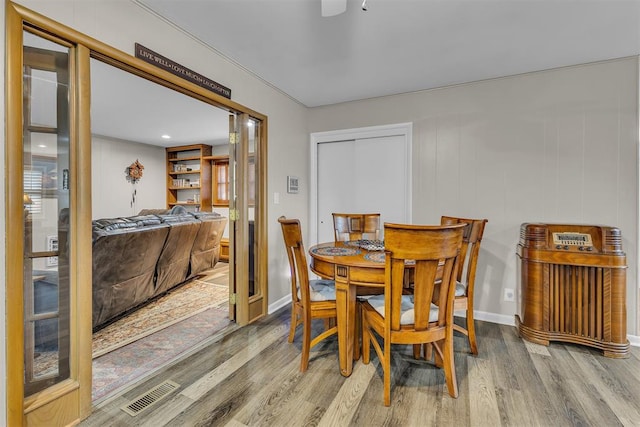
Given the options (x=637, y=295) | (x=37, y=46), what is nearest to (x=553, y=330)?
(x=637, y=295)

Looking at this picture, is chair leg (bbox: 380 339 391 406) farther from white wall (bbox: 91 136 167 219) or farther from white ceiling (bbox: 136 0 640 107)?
white wall (bbox: 91 136 167 219)

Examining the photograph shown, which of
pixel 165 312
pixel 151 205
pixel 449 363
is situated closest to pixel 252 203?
pixel 165 312

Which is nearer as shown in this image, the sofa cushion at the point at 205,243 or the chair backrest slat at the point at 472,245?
the chair backrest slat at the point at 472,245

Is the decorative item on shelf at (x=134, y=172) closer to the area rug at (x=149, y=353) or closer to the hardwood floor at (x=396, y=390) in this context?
the area rug at (x=149, y=353)

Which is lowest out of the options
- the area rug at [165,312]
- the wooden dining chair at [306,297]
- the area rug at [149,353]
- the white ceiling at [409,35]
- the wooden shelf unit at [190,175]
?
the area rug at [149,353]

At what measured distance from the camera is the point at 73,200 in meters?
1.54

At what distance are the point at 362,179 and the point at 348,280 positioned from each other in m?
1.88

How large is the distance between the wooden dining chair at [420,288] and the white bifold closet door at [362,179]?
5.48 feet

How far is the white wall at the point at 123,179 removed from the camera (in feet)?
18.9

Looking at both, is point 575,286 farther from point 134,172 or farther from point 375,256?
point 134,172

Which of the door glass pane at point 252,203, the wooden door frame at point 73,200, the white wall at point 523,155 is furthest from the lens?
the door glass pane at point 252,203

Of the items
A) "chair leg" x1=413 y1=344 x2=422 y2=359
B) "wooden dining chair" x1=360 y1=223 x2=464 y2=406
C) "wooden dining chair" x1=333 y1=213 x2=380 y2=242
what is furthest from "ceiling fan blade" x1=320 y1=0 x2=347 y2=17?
"chair leg" x1=413 y1=344 x2=422 y2=359

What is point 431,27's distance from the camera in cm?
205

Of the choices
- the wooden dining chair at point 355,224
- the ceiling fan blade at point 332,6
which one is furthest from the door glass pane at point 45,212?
the wooden dining chair at point 355,224
